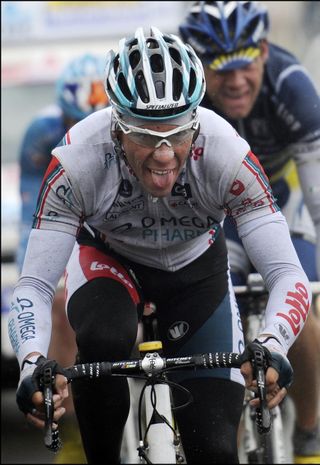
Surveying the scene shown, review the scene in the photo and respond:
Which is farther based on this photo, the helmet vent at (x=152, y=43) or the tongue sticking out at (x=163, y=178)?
the helmet vent at (x=152, y=43)

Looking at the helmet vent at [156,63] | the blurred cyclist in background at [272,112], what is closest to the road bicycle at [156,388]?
the helmet vent at [156,63]

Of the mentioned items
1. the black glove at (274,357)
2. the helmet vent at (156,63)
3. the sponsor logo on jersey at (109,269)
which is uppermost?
the helmet vent at (156,63)

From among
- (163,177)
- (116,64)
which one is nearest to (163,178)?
(163,177)

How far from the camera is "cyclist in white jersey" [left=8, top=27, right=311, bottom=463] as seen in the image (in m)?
4.60

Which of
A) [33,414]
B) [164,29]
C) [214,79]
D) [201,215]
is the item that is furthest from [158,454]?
[164,29]

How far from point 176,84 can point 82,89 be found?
4.16 meters

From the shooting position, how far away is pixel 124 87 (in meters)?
4.68

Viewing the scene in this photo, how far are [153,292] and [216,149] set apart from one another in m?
0.75

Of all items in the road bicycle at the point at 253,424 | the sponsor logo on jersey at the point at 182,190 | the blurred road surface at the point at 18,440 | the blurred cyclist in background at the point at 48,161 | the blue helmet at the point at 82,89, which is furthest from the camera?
the blue helmet at the point at 82,89

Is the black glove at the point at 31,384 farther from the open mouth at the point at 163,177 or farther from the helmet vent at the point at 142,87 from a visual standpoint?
the helmet vent at the point at 142,87

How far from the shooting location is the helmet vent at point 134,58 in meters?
4.73

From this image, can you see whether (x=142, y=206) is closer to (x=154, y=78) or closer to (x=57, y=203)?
(x=57, y=203)

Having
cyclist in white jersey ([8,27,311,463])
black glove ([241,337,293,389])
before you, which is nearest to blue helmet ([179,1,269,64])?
cyclist in white jersey ([8,27,311,463])

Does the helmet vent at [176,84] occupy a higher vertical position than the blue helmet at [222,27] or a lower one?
lower
